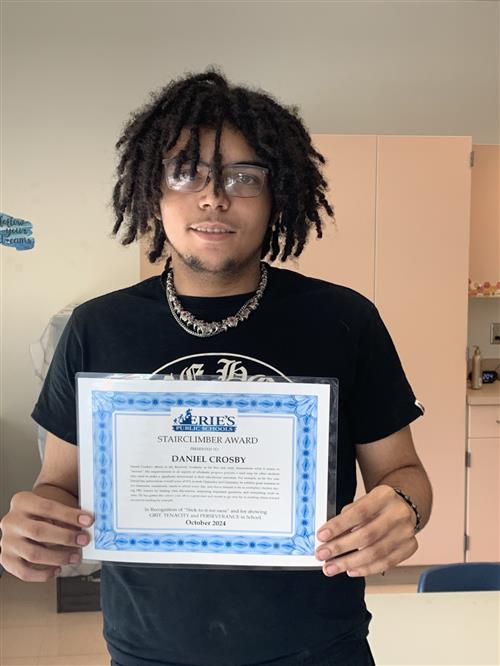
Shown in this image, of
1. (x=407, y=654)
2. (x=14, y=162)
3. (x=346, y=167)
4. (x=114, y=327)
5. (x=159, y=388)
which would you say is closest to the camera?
(x=159, y=388)

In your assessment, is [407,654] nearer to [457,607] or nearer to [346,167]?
[457,607]

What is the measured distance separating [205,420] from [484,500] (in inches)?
105

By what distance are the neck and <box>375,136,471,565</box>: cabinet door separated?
6.80 feet

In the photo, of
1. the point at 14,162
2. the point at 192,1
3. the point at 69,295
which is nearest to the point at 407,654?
the point at 69,295

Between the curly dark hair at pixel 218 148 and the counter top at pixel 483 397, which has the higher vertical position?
the curly dark hair at pixel 218 148

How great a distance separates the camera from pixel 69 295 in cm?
343

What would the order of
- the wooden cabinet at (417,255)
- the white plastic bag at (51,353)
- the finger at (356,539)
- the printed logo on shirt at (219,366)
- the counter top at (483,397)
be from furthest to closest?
the counter top at (483,397) → the wooden cabinet at (417,255) → the white plastic bag at (51,353) → the printed logo on shirt at (219,366) → the finger at (356,539)

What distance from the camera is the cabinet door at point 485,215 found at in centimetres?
333

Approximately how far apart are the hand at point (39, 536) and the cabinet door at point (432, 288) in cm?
235

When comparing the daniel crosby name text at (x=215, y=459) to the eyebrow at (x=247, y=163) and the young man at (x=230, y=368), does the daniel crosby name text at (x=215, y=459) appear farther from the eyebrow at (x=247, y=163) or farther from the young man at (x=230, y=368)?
the eyebrow at (x=247, y=163)

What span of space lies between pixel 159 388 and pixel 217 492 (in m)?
0.17

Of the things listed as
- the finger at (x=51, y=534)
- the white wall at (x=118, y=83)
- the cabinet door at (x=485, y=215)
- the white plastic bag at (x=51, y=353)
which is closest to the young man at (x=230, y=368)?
the finger at (x=51, y=534)

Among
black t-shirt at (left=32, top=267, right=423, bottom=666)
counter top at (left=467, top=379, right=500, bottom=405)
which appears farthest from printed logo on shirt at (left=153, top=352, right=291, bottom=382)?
counter top at (left=467, top=379, right=500, bottom=405)

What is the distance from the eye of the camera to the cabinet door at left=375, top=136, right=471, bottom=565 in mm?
3002
